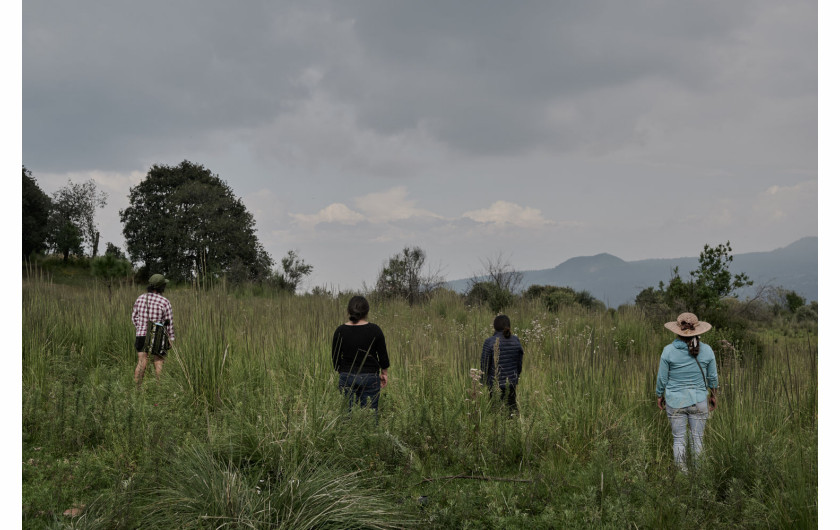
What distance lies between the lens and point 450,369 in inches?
298

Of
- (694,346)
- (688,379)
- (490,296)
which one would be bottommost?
(688,379)

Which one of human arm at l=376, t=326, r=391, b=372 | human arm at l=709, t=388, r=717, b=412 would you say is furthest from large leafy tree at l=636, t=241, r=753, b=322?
human arm at l=376, t=326, r=391, b=372

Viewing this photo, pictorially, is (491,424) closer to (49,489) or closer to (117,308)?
(49,489)

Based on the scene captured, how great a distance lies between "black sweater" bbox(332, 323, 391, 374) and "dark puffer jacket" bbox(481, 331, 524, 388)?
60.0 inches

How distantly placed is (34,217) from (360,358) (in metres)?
47.5

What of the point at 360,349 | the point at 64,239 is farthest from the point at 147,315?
the point at 64,239

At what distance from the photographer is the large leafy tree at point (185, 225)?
34188mm

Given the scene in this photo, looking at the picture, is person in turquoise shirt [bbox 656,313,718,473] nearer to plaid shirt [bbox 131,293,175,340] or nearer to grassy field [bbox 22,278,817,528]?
grassy field [bbox 22,278,817,528]

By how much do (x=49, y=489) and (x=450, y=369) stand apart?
468 centimetres

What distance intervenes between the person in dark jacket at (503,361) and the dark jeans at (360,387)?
60.9 inches

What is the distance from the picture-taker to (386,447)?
4855 mm

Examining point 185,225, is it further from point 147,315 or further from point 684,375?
point 684,375

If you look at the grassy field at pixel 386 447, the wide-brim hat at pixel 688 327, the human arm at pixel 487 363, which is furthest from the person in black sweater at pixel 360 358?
the wide-brim hat at pixel 688 327

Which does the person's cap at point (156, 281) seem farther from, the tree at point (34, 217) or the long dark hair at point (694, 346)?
the tree at point (34, 217)
